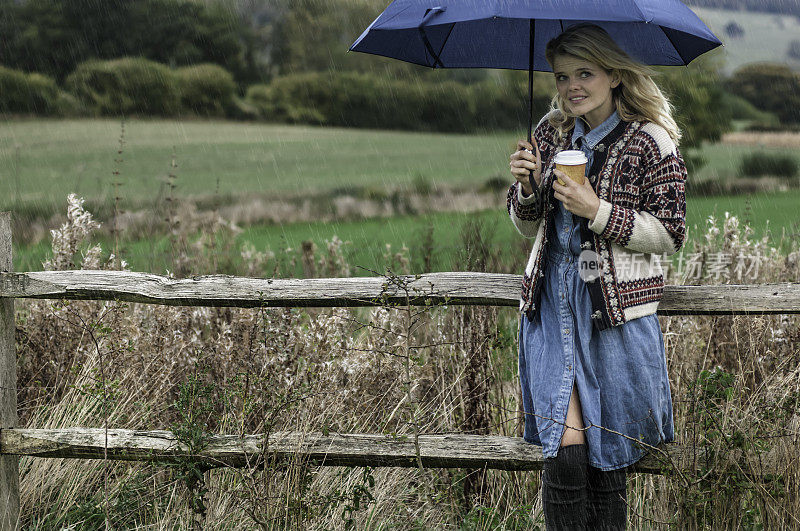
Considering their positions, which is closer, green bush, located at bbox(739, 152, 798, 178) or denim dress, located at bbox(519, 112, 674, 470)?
denim dress, located at bbox(519, 112, 674, 470)

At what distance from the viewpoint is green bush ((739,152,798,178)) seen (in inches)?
760

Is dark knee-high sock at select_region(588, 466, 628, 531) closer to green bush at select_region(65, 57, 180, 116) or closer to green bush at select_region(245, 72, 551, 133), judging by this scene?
green bush at select_region(245, 72, 551, 133)

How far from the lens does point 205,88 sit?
80.1 feet

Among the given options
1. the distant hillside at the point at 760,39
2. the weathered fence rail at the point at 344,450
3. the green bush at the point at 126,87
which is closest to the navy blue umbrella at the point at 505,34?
the weathered fence rail at the point at 344,450

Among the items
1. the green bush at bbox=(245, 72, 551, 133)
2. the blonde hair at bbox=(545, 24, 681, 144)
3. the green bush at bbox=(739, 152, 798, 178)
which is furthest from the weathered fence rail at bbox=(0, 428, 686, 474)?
the green bush at bbox=(245, 72, 551, 133)

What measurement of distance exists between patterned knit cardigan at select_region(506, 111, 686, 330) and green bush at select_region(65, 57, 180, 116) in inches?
933

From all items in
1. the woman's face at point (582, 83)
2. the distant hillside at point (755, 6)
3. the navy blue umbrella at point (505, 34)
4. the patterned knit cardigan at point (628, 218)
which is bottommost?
the patterned knit cardigan at point (628, 218)

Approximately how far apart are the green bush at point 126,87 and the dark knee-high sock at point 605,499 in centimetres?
2386

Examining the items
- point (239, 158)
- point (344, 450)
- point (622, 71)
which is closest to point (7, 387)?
point (344, 450)

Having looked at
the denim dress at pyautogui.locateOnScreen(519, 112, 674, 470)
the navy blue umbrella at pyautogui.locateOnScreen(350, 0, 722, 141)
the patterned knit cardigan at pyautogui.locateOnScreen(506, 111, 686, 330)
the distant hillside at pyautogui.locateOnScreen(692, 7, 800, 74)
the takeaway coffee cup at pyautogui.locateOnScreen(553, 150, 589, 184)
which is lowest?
the denim dress at pyautogui.locateOnScreen(519, 112, 674, 470)

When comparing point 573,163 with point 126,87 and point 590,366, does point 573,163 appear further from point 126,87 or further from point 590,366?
point 126,87

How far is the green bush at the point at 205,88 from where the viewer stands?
2406 centimetres

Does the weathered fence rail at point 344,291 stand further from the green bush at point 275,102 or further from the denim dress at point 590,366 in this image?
the green bush at point 275,102

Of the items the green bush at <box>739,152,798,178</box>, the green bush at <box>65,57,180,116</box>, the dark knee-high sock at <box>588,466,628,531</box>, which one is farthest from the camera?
the green bush at <box>65,57,180,116</box>
